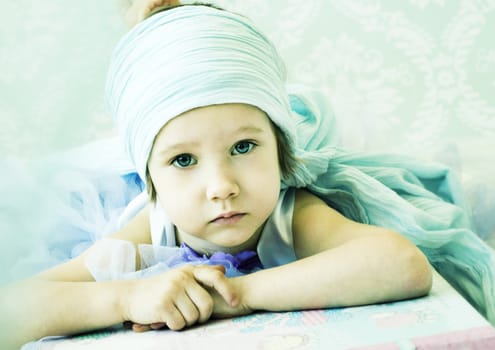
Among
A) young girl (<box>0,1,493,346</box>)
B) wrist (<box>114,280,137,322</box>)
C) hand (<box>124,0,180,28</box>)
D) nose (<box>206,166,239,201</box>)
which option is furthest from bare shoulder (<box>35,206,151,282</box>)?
hand (<box>124,0,180,28</box>)

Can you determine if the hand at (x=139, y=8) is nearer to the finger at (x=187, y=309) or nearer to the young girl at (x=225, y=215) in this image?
the young girl at (x=225, y=215)

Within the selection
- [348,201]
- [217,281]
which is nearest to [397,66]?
[348,201]

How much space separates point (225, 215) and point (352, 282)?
0.18m

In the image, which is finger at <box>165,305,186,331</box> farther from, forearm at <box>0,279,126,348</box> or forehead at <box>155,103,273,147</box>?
forehead at <box>155,103,273,147</box>

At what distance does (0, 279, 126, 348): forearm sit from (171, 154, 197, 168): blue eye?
164 mm

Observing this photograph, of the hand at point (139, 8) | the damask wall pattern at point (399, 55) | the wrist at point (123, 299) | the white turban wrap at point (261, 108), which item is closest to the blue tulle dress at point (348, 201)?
the white turban wrap at point (261, 108)

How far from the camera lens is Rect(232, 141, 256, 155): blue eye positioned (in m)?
→ 0.91

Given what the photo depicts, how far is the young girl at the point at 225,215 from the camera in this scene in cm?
82

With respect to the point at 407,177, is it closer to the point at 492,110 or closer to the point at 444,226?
the point at 444,226

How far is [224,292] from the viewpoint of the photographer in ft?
2.68

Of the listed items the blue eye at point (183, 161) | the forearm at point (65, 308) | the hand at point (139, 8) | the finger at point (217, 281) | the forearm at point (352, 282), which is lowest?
the forearm at point (352, 282)

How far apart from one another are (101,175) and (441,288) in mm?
671

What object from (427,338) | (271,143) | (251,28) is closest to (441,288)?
(427,338)

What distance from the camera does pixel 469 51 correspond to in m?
1.73
